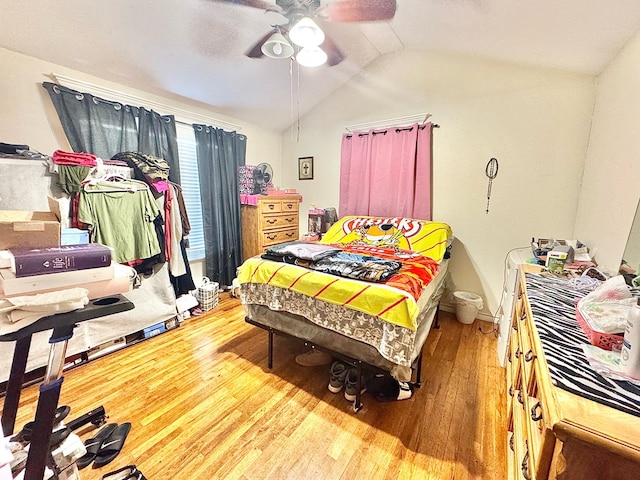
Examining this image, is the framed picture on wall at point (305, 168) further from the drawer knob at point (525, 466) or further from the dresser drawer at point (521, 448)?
the drawer knob at point (525, 466)

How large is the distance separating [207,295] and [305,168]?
2234 millimetres

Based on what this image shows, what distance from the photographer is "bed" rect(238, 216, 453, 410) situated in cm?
158

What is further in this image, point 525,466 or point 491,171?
point 491,171

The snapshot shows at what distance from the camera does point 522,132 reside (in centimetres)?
264

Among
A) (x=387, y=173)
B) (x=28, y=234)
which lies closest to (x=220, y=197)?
(x=387, y=173)

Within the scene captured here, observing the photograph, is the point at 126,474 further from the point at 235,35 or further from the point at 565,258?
the point at 235,35

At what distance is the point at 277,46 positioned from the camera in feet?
6.02

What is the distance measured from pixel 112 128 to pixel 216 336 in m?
2.13

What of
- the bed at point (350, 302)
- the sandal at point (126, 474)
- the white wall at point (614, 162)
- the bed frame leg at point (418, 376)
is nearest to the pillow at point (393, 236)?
the bed at point (350, 302)

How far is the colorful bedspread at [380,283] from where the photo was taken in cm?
158

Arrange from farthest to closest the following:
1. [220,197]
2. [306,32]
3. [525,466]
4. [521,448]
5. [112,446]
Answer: [220,197], [306,32], [112,446], [521,448], [525,466]

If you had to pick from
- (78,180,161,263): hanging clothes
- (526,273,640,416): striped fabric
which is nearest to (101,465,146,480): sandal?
(78,180,161,263): hanging clothes

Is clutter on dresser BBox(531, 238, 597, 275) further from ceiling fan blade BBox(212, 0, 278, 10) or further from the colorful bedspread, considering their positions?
ceiling fan blade BBox(212, 0, 278, 10)

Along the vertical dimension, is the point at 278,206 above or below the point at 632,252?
above
